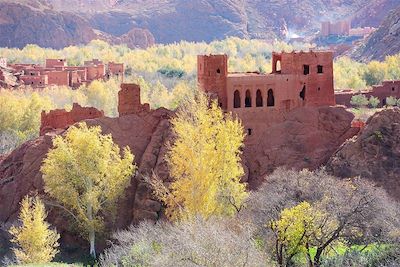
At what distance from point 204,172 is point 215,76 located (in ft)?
27.7

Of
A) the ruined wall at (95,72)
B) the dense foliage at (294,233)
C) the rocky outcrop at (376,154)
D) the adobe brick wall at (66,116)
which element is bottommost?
the dense foliage at (294,233)

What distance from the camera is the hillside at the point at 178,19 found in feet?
479

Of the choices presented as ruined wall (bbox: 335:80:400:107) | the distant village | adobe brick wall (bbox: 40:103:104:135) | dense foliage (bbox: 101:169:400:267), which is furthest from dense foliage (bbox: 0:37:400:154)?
dense foliage (bbox: 101:169:400:267)

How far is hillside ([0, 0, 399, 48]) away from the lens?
5743 inches

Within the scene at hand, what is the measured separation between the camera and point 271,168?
119ft

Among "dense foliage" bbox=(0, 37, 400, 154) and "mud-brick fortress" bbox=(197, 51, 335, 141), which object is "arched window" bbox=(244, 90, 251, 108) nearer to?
"mud-brick fortress" bbox=(197, 51, 335, 141)

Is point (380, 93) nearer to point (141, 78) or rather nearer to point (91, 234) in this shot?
point (91, 234)

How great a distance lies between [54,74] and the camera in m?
81.8

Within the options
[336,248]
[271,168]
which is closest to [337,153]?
[271,168]

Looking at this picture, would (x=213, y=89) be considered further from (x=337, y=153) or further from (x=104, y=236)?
(x=104, y=236)

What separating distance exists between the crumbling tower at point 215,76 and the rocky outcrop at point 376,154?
18.8 ft

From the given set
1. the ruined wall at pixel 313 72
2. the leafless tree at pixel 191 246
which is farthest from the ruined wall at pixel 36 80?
the leafless tree at pixel 191 246

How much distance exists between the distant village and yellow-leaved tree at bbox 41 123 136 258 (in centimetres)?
4664

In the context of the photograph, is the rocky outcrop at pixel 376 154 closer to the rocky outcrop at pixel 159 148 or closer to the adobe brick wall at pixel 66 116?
the rocky outcrop at pixel 159 148
